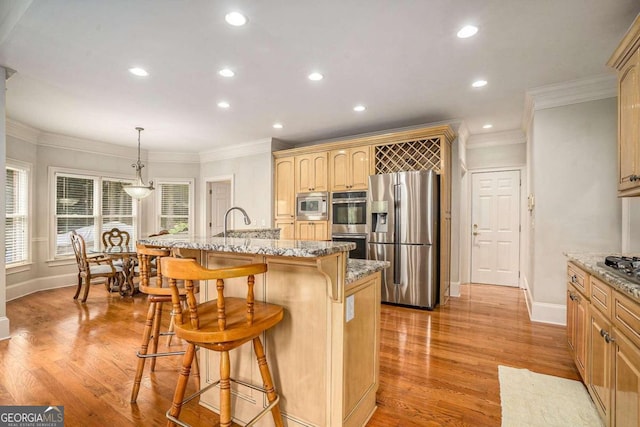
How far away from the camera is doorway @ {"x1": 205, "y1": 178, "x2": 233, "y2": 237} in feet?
23.0

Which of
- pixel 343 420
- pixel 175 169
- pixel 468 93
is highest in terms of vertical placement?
pixel 468 93

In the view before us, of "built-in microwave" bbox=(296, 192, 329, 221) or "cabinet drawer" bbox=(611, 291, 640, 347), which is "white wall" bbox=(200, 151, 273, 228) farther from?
"cabinet drawer" bbox=(611, 291, 640, 347)

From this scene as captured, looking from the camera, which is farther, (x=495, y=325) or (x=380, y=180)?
(x=380, y=180)

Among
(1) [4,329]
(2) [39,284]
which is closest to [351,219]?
(1) [4,329]

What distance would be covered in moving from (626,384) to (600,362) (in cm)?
42

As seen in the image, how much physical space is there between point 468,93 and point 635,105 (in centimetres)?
191

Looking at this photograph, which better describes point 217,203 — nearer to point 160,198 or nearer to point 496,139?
point 160,198

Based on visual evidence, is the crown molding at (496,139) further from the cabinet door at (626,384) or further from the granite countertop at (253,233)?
the cabinet door at (626,384)

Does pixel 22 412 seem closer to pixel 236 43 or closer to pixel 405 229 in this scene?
pixel 236 43

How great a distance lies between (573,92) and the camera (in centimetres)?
332

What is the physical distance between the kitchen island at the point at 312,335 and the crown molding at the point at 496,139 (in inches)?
182

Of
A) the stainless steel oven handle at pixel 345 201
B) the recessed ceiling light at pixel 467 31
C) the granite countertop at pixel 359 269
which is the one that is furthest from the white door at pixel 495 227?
the granite countertop at pixel 359 269

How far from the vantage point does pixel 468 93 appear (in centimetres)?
358

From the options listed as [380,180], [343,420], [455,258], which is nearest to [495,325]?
[455,258]
